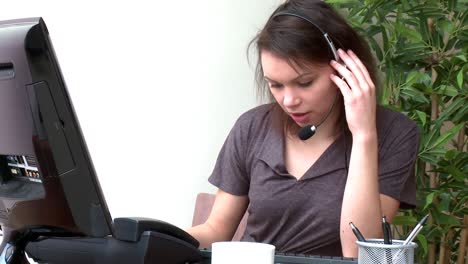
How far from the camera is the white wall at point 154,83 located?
251 cm

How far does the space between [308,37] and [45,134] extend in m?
0.75

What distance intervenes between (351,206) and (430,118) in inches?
38.6

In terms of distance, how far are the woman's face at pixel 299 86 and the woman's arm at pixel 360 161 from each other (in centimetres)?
3

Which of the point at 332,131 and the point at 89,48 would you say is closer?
the point at 332,131

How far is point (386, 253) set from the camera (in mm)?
962

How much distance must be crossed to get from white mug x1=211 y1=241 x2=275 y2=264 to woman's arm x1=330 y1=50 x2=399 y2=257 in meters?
0.53

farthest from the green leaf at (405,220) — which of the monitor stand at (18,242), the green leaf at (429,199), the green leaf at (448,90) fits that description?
the monitor stand at (18,242)

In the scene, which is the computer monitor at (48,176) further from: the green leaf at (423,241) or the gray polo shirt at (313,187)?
the green leaf at (423,241)

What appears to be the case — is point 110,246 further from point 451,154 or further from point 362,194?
point 451,154

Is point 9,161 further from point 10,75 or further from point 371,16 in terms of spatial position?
point 371,16

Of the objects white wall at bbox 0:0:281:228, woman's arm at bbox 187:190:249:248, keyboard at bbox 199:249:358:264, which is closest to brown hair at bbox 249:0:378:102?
woman's arm at bbox 187:190:249:248

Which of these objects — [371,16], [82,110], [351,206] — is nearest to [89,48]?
[82,110]

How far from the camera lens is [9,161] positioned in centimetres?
99

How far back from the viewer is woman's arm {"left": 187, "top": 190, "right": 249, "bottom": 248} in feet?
5.48
